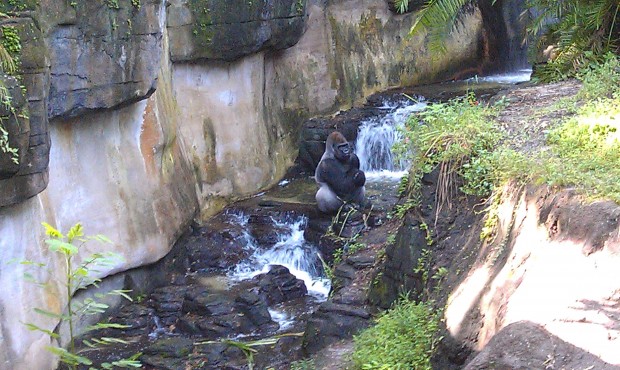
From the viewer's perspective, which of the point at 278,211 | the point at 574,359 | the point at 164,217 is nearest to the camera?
the point at 574,359

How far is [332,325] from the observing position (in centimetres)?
740

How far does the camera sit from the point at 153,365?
28.3 ft

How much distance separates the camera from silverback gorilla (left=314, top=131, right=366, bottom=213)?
11.6m

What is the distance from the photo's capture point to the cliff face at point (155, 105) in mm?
7879

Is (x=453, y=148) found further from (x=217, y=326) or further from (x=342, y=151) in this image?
(x=342, y=151)

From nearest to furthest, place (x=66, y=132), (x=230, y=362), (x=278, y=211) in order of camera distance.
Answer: (x=230, y=362) → (x=66, y=132) → (x=278, y=211)

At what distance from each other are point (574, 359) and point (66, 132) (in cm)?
744

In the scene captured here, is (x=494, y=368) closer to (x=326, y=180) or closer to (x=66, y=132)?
(x=66, y=132)

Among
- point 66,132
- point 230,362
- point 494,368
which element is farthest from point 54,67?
point 494,368

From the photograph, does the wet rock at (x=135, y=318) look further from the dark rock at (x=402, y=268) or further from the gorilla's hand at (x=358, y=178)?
the dark rock at (x=402, y=268)

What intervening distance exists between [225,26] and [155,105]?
2192mm

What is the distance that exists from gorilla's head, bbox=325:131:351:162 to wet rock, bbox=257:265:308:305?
77.6 inches

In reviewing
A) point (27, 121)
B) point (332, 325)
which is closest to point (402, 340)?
point (332, 325)

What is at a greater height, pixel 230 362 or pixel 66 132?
pixel 66 132
